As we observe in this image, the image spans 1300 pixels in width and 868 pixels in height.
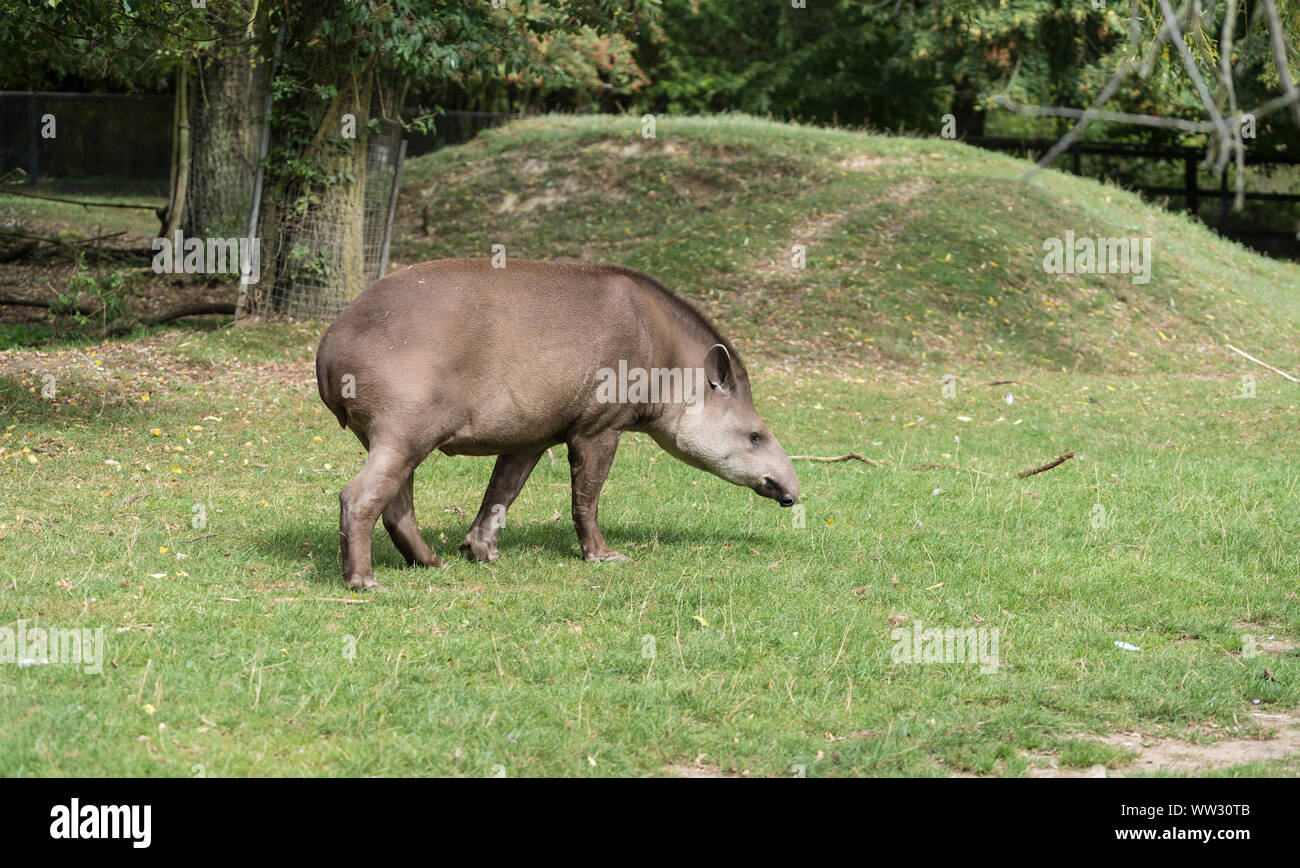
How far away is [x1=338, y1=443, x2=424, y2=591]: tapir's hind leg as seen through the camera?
23.6ft

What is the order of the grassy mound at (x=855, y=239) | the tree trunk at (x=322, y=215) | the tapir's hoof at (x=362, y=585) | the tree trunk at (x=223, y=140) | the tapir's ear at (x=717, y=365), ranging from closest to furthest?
the tapir's hoof at (x=362, y=585) < the tapir's ear at (x=717, y=365) < the tree trunk at (x=322, y=215) < the grassy mound at (x=855, y=239) < the tree trunk at (x=223, y=140)

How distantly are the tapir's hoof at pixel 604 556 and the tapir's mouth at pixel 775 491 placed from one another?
3.54ft

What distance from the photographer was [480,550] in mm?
8203

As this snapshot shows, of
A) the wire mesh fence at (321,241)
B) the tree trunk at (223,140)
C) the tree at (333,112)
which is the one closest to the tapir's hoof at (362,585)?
the tree at (333,112)

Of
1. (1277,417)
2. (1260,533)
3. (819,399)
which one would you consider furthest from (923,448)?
(1277,417)

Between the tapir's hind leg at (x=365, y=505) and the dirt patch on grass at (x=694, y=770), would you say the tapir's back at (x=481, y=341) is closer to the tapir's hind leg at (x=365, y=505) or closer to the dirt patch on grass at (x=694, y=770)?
the tapir's hind leg at (x=365, y=505)

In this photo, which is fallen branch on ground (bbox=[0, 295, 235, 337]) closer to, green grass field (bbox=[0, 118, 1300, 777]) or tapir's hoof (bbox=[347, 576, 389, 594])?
green grass field (bbox=[0, 118, 1300, 777])

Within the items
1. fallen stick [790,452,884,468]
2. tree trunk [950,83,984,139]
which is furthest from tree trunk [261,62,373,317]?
tree trunk [950,83,984,139]

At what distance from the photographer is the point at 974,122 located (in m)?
32.3

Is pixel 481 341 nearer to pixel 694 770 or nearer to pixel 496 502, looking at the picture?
pixel 496 502

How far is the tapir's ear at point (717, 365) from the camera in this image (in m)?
8.62

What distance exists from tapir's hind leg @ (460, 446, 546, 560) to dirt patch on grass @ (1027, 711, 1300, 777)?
3800 millimetres

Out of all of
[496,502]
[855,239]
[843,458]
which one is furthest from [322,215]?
[496,502]

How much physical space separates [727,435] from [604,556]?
1.16 m
